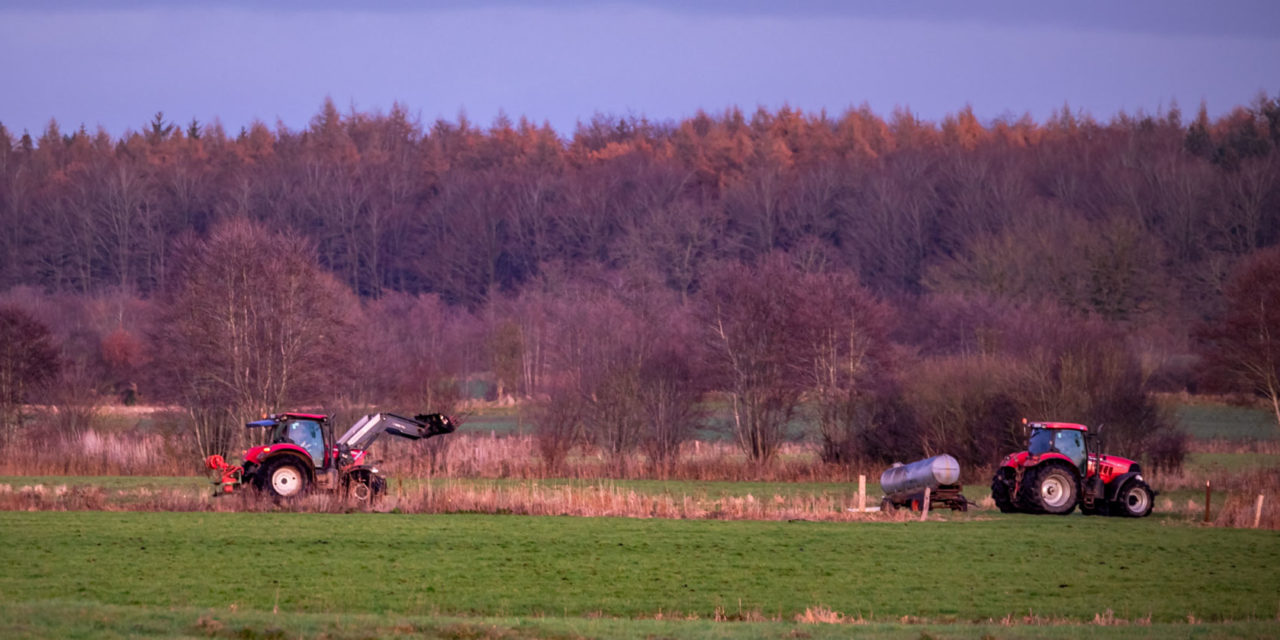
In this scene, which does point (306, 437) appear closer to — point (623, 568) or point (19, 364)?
point (623, 568)

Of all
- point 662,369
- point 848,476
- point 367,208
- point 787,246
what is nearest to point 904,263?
point 787,246

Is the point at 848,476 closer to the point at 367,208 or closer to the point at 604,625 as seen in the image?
the point at 604,625

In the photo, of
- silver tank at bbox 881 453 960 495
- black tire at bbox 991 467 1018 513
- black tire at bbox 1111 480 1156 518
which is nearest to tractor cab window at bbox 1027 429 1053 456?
black tire at bbox 991 467 1018 513

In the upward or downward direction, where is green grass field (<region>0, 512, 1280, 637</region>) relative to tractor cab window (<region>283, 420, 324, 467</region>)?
downward

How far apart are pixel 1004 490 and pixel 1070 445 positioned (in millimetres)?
Answer: 1753

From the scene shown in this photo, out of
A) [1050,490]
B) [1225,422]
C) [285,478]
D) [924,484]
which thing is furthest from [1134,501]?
[1225,422]

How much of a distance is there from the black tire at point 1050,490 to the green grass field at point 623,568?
2.99 meters

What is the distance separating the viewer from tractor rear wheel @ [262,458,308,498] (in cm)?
2994

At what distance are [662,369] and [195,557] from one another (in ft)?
108

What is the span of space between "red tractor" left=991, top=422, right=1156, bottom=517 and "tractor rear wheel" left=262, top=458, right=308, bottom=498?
601 inches

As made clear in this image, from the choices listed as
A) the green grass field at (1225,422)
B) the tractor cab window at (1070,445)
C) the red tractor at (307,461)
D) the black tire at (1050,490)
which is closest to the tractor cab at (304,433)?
the red tractor at (307,461)

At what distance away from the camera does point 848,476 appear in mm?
45094

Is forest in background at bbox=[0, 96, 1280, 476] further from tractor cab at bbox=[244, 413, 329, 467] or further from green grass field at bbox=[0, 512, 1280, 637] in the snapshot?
green grass field at bbox=[0, 512, 1280, 637]

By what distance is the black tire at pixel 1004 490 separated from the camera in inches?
1239
